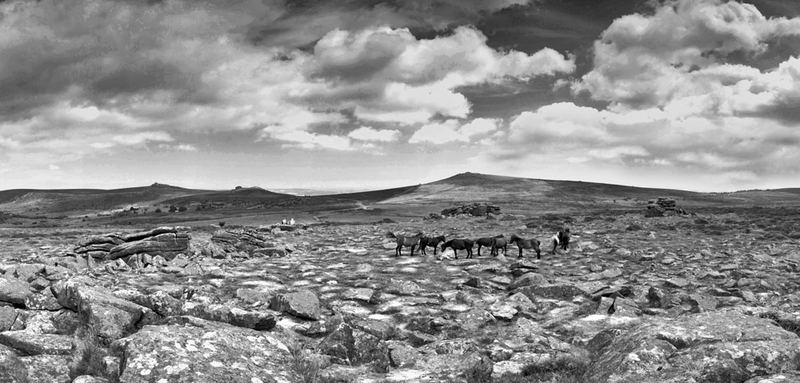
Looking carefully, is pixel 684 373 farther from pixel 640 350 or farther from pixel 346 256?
pixel 346 256

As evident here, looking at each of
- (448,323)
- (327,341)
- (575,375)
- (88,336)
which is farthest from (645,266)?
(88,336)

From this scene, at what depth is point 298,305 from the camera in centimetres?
1293

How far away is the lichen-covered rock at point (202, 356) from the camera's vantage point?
7262 mm

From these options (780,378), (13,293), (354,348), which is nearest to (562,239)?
(354,348)

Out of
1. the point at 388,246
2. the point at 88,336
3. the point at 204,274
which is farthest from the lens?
the point at 388,246

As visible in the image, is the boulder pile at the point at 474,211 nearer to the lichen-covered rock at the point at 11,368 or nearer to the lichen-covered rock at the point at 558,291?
the lichen-covered rock at the point at 558,291

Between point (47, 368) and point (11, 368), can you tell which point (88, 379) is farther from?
point (47, 368)

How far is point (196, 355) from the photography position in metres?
7.75

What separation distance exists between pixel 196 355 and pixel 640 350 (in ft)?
24.4

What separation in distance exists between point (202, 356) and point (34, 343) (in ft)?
12.3

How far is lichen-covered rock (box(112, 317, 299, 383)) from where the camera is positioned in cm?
726

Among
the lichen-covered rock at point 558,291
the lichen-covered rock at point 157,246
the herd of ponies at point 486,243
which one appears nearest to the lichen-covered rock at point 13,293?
the lichen-covered rock at point 558,291

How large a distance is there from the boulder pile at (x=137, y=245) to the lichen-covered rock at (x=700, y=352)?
2391 centimetres

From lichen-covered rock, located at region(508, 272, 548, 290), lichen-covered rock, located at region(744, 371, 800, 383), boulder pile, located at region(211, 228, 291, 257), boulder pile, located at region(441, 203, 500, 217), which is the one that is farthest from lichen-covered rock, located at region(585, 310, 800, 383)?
boulder pile, located at region(441, 203, 500, 217)
